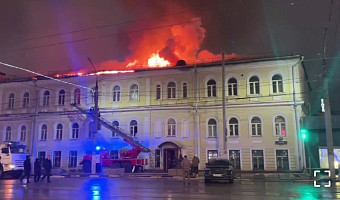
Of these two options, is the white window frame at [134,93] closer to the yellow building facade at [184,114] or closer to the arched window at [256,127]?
the yellow building facade at [184,114]

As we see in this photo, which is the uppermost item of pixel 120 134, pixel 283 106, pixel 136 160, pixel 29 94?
pixel 29 94

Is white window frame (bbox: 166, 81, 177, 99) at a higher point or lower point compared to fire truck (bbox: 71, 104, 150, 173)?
higher

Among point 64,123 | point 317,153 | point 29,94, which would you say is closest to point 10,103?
point 29,94

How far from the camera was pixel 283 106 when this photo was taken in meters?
35.8

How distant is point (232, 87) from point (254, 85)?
2389mm

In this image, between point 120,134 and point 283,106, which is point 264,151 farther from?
point 120,134

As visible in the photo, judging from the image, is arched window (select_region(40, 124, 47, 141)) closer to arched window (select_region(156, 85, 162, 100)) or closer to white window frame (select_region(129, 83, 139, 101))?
white window frame (select_region(129, 83, 139, 101))

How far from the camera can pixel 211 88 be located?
38875mm

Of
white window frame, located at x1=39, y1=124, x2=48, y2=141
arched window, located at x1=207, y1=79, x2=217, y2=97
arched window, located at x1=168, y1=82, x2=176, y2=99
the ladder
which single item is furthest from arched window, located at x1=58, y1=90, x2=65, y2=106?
arched window, located at x1=207, y1=79, x2=217, y2=97

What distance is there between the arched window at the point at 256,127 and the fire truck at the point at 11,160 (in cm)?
2329

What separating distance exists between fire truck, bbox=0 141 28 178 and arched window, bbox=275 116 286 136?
2543 centimetres

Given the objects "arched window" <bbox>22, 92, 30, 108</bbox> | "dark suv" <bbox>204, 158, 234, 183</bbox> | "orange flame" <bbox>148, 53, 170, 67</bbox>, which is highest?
"orange flame" <bbox>148, 53, 170, 67</bbox>

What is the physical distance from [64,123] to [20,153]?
11661 mm

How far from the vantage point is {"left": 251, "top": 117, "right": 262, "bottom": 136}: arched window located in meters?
36.6
